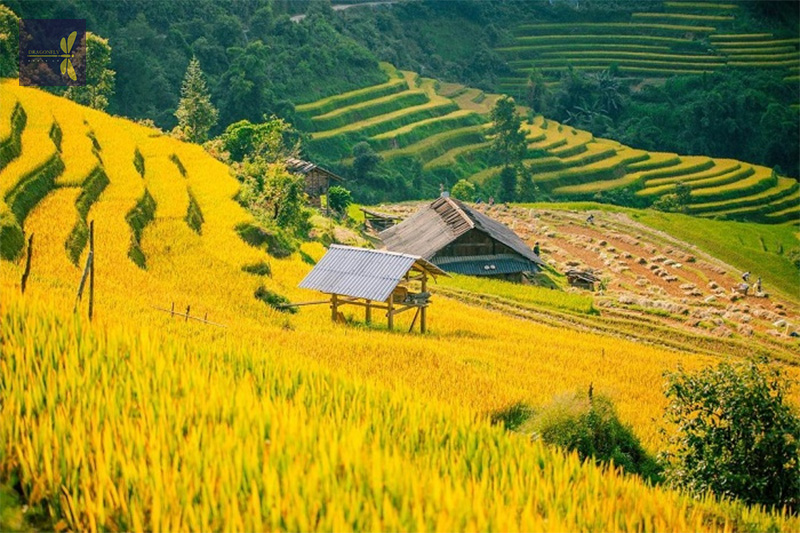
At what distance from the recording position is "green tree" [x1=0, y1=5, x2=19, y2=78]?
3005 centimetres

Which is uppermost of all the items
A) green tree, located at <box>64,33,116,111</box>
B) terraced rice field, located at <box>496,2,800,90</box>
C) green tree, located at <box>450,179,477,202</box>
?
terraced rice field, located at <box>496,2,800,90</box>

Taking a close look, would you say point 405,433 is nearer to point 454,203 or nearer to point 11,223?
point 11,223

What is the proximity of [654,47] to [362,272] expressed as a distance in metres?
71.7

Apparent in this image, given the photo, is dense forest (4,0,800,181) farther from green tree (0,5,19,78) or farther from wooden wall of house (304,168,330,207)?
wooden wall of house (304,168,330,207)

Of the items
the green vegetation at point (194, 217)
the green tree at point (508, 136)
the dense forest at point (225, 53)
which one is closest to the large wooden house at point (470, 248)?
the green vegetation at point (194, 217)

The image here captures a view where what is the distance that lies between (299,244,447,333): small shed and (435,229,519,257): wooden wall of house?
13403mm

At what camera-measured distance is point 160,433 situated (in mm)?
5945

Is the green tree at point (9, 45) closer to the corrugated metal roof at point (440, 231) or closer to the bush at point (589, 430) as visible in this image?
the corrugated metal roof at point (440, 231)

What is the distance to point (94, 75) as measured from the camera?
120ft

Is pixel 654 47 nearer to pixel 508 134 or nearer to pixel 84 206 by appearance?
pixel 508 134

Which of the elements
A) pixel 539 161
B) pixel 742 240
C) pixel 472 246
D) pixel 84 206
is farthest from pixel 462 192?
pixel 84 206

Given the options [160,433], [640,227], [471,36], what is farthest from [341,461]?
[471,36]

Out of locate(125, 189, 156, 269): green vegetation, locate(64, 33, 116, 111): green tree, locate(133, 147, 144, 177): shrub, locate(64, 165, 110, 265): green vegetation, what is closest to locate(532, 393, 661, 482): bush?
locate(64, 165, 110, 265): green vegetation

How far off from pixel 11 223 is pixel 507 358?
8.39 m
